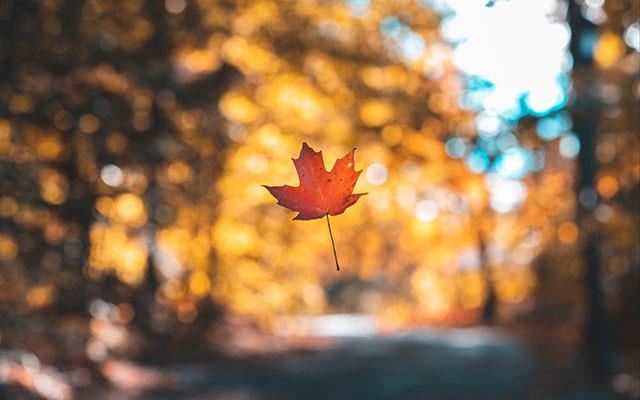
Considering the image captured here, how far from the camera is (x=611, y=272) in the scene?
42.7 ft

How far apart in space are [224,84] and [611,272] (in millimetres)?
6963

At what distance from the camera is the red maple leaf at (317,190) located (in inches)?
83.7

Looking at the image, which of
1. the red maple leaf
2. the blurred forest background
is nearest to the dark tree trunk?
the blurred forest background

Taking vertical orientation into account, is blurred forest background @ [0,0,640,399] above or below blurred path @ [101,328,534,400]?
above

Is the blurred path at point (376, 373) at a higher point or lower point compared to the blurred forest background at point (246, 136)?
lower

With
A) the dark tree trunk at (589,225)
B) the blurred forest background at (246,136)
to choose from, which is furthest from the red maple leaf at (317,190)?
the dark tree trunk at (589,225)

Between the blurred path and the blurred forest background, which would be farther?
the blurred path

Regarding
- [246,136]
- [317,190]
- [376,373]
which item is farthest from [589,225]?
[317,190]

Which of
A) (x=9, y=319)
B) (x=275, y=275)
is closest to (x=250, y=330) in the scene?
(x=275, y=275)

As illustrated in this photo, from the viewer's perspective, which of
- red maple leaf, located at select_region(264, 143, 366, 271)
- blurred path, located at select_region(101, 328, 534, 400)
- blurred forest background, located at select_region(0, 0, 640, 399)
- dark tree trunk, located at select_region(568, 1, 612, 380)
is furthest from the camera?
blurred path, located at select_region(101, 328, 534, 400)

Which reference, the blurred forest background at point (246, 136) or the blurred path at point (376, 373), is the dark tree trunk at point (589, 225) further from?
the blurred path at point (376, 373)

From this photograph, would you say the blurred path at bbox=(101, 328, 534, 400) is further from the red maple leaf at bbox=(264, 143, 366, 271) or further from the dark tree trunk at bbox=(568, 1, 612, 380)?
the red maple leaf at bbox=(264, 143, 366, 271)

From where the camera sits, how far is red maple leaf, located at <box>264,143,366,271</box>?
2127 millimetres

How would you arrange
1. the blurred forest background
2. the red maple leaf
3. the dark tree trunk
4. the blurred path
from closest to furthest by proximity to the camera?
the red maple leaf < the blurred forest background < the dark tree trunk < the blurred path
